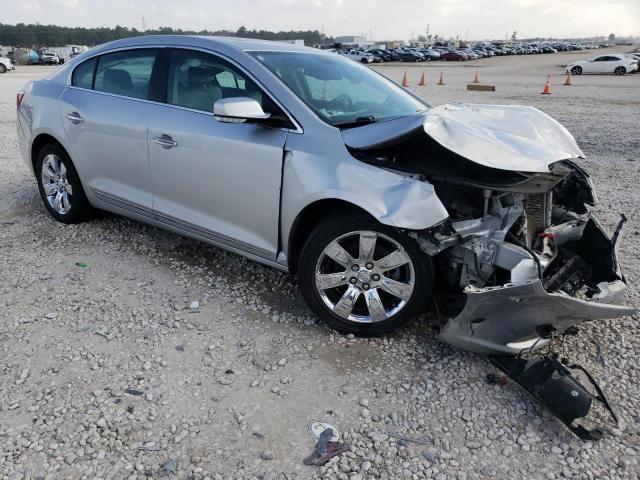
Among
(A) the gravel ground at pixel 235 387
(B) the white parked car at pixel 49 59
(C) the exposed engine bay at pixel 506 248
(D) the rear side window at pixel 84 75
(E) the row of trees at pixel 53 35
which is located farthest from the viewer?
(E) the row of trees at pixel 53 35

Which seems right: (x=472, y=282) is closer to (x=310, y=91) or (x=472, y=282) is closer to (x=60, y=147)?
(x=310, y=91)

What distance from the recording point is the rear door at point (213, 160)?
329 cm

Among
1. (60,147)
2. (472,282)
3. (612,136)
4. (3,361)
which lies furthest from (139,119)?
(612,136)

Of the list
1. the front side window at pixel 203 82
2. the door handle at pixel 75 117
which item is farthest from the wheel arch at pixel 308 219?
the door handle at pixel 75 117

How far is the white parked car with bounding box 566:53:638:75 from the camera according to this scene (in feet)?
107

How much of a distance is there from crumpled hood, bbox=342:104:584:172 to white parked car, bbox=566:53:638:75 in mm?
34314

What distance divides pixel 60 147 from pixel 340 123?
2.84 metres

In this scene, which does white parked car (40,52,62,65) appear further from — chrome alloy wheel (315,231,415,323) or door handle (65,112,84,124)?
chrome alloy wheel (315,231,415,323)

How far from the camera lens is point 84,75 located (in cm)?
452

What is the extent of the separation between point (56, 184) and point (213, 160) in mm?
2231

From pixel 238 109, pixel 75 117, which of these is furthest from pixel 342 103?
pixel 75 117

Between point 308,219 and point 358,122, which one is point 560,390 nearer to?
point 308,219

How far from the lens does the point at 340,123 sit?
128 inches

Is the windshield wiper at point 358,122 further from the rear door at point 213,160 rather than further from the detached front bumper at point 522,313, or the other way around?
the detached front bumper at point 522,313
